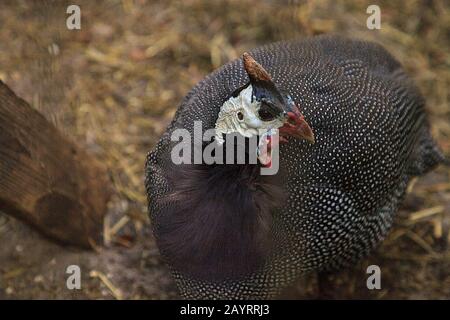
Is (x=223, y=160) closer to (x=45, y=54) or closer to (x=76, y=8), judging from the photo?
(x=45, y=54)

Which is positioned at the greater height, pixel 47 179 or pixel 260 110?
pixel 260 110

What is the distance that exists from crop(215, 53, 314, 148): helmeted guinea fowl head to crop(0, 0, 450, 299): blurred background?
2.48 feet

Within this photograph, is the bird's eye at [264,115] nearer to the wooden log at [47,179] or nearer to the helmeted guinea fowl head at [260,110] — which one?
the helmeted guinea fowl head at [260,110]

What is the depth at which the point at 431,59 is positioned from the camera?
161 inches

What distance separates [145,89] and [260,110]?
184 centimetres

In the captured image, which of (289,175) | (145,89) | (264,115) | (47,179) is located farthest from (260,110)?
(145,89)

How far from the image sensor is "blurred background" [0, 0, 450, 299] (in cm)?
296

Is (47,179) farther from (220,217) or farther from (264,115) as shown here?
(264,115)

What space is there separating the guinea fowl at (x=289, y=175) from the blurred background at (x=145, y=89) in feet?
1.41

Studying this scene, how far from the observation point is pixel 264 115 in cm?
210

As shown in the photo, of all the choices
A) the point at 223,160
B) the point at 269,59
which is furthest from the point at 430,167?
the point at 223,160

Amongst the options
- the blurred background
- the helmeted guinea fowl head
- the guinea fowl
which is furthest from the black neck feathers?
the blurred background

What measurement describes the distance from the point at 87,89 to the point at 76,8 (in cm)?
62
